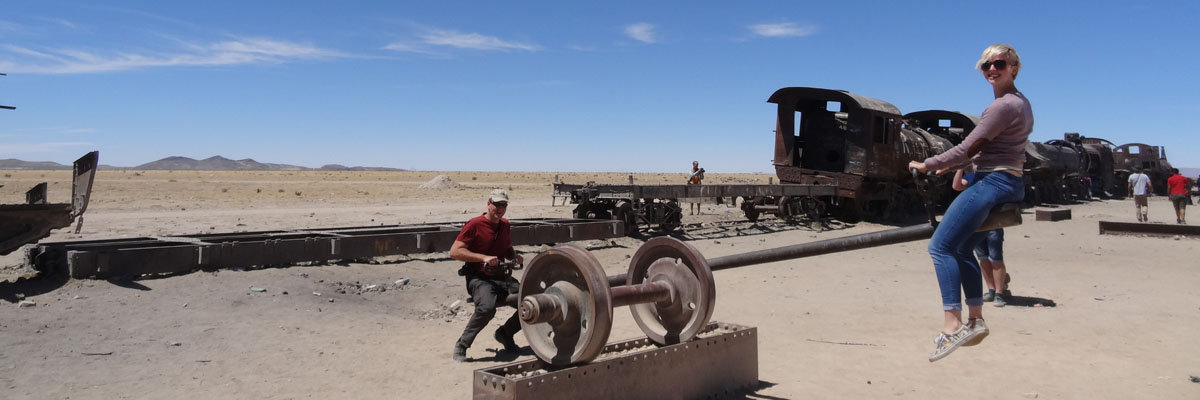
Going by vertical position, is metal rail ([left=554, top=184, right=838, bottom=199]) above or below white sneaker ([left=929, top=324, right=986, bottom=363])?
above

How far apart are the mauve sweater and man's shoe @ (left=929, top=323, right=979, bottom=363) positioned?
2.40 feet

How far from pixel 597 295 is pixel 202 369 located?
3737 millimetres

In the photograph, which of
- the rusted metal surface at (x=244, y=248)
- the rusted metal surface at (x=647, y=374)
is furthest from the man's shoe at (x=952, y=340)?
the rusted metal surface at (x=244, y=248)

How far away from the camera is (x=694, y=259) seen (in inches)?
185

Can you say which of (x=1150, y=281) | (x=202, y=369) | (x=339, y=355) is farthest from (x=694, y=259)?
(x=1150, y=281)

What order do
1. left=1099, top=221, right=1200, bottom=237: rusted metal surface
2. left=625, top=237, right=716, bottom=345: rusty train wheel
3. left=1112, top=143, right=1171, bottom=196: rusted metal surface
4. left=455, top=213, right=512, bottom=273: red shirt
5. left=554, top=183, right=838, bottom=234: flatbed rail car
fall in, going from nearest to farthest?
left=625, top=237, right=716, bottom=345: rusty train wheel < left=455, top=213, right=512, bottom=273: red shirt < left=554, top=183, right=838, bottom=234: flatbed rail car < left=1099, top=221, right=1200, bottom=237: rusted metal surface < left=1112, top=143, right=1171, bottom=196: rusted metal surface

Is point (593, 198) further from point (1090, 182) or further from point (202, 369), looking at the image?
point (1090, 182)

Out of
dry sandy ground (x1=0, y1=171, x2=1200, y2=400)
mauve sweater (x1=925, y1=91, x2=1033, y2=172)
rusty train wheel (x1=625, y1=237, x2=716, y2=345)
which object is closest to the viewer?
mauve sweater (x1=925, y1=91, x2=1033, y2=172)

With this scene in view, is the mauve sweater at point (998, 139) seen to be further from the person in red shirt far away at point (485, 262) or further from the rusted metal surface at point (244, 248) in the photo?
the rusted metal surface at point (244, 248)

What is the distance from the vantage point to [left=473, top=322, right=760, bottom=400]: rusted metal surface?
434 centimetres

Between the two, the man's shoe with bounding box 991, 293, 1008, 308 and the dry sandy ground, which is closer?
the dry sandy ground

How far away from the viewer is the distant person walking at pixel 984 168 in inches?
141

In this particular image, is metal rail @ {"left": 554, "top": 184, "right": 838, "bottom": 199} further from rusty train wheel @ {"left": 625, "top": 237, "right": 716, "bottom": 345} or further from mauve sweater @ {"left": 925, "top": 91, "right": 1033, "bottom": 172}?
mauve sweater @ {"left": 925, "top": 91, "right": 1033, "bottom": 172}

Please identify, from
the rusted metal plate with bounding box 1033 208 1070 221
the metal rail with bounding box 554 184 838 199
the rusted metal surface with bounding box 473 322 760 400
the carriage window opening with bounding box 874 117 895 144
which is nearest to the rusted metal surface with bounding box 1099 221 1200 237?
the rusted metal plate with bounding box 1033 208 1070 221
